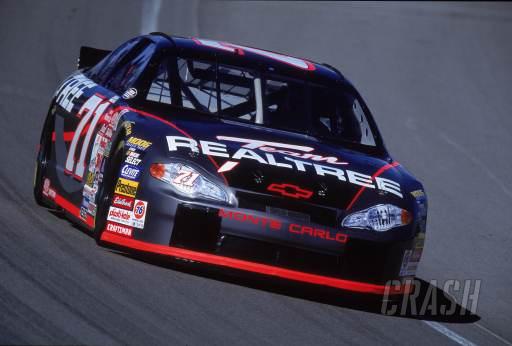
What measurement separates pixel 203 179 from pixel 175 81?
131cm

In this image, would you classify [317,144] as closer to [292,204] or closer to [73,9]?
[292,204]

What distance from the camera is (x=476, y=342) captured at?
6.98 metres

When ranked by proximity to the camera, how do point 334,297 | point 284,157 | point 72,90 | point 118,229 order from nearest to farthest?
1. point 118,229
2. point 284,157
3. point 334,297
4. point 72,90

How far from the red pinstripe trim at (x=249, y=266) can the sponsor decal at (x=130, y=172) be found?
338mm

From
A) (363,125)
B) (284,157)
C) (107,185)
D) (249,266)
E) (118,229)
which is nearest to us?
(249,266)

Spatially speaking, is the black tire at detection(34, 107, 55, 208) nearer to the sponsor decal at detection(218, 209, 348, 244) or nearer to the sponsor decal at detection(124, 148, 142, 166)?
the sponsor decal at detection(124, 148, 142, 166)

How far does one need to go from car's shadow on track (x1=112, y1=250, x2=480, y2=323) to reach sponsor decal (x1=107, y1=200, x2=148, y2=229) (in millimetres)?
187

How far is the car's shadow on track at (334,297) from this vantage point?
6765mm

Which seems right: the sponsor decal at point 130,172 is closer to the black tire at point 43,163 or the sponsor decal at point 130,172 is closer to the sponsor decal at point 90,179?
the sponsor decal at point 90,179

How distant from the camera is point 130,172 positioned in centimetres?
690

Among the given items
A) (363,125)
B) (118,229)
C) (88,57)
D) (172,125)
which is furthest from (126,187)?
(88,57)

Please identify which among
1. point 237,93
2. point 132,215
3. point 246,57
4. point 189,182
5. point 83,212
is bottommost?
point 83,212

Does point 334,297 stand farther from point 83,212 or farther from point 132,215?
point 83,212

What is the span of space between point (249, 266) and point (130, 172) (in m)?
0.86
